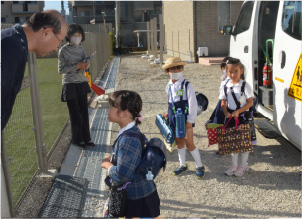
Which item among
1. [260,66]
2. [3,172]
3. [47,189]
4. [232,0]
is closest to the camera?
[3,172]

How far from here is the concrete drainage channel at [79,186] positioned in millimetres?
3629

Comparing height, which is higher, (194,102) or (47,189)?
(194,102)

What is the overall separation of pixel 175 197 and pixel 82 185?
1120 millimetres

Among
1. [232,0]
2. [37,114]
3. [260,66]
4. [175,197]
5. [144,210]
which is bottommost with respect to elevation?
[175,197]

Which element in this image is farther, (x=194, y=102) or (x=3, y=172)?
(x=194, y=102)

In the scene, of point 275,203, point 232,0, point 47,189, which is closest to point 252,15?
point 275,203

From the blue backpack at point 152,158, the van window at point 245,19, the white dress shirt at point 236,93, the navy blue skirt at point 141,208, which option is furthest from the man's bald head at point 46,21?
the van window at point 245,19

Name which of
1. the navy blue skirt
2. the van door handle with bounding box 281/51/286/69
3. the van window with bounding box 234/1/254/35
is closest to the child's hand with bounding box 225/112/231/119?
the van door handle with bounding box 281/51/286/69

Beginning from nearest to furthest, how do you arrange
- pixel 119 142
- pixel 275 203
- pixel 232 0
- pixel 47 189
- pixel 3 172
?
pixel 119 142, pixel 3 172, pixel 275 203, pixel 47 189, pixel 232 0

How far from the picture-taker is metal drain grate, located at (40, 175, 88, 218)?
11.8 ft

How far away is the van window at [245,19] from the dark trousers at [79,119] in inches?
122

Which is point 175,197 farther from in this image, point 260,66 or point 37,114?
point 260,66

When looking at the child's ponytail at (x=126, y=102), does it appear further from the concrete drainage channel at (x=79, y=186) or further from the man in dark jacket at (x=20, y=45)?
the concrete drainage channel at (x=79, y=186)

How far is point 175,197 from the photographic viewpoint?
12.8 feet
